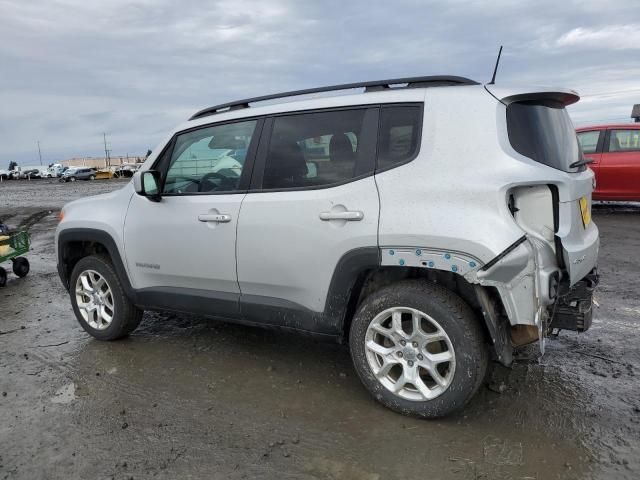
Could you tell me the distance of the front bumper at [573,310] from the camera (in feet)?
10.6

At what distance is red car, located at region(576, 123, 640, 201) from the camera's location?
10.2 metres

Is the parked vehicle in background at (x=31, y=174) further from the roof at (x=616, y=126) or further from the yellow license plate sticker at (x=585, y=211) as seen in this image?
the yellow license plate sticker at (x=585, y=211)

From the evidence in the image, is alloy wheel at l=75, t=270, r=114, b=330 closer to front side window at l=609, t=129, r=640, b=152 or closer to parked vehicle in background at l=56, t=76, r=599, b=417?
parked vehicle in background at l=56, t=76, r=599, b=417

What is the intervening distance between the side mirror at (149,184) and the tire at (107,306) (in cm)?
84

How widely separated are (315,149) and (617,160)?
888cm

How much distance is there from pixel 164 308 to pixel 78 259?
4.25ft

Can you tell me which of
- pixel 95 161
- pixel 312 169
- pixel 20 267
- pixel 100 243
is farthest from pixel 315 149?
pixel 95 161

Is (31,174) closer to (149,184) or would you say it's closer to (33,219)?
(33,219)

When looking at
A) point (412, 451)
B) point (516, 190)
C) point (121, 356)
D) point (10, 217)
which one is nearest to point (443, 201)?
point (516, 190)

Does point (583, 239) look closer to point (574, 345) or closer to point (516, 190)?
point (516, 190)

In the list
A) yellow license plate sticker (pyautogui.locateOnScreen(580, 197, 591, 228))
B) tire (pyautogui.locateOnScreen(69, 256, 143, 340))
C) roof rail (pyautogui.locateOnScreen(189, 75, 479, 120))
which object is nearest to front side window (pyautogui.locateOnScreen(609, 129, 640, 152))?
yellow license plate sticker (pyautogui.locateOnScreen(580, 197, 591, 228))

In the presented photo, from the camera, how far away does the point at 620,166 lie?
10.3 metres

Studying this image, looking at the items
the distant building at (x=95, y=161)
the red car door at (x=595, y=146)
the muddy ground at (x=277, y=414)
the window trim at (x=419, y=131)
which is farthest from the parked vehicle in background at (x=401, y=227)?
the distant building at (x=95, y=161)

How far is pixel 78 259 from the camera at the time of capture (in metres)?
5.04
